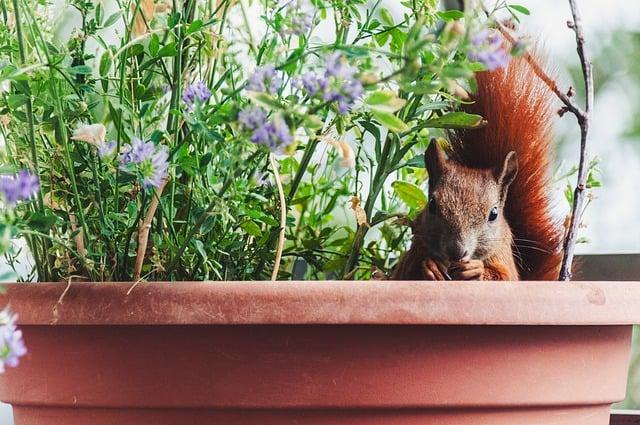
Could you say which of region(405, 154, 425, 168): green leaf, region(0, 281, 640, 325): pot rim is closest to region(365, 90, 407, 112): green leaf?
region(0, 281, 640, 325): pot rim

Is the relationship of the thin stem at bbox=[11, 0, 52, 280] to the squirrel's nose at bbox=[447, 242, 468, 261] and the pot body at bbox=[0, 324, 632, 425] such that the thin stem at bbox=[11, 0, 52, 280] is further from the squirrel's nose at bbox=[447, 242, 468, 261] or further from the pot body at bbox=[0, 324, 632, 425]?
the squirrel's nose at bbox=[447, 242, 468, 261]

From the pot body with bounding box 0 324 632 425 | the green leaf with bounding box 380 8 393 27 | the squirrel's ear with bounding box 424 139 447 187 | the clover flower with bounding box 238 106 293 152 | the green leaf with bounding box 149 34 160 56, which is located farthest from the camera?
the squirrel's ear with bounding box 424 139 447 187

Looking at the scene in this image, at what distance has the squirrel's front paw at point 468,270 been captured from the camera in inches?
37.1

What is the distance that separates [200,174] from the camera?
72cm

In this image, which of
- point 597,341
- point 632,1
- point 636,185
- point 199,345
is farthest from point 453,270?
point 632,1

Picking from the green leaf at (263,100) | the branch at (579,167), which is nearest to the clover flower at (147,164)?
the green leaf at (263,100)

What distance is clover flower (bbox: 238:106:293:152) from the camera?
538 mm

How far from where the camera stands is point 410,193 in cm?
105

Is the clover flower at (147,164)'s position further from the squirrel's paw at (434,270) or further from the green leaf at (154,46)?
the squirrel's paw at (434,270)

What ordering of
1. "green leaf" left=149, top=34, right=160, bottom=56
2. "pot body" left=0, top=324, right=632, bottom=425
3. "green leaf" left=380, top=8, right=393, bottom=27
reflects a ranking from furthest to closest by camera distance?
"green leaf" left=380, top=8, right=393, bottom=27, "green leaf" left=149, top=34, right=160, bottom=56, "pot body" left=0, top=324, right=632, bottom=425

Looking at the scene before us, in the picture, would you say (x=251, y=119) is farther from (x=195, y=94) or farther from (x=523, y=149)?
(x=523, y=149)

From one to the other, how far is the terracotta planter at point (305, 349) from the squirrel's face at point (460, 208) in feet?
0.94

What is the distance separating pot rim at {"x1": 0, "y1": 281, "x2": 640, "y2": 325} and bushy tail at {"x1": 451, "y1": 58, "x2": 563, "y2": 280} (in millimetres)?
332

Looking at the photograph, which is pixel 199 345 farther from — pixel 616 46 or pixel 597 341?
pixel 616 46
